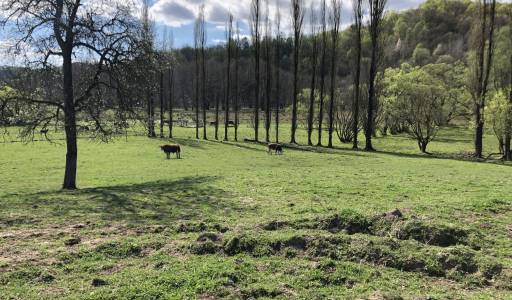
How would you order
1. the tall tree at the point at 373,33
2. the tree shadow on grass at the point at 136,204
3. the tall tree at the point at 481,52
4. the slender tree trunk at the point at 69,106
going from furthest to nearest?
the tall tree at the point at 373,33 < the tall tree at the point at 481,52 < the slender tree trunk at the point at 69,106 < the tree shadow on grass at the point at 136,204

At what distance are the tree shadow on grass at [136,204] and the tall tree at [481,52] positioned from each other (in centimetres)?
3309

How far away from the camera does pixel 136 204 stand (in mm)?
13398

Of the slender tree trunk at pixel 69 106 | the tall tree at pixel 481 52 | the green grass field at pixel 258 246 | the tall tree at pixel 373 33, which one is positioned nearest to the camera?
the green grass field at pixel 258 246

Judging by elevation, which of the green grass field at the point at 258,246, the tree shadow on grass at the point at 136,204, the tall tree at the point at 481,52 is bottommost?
the tree shadow on grass at the point at 136,204

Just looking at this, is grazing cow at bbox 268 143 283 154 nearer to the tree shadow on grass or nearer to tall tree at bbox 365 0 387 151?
tall tree at bbox 365 0 387 151

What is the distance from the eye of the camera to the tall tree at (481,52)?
39625 millimetres

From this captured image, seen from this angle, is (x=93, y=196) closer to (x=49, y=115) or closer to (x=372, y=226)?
(x=49, y=115)

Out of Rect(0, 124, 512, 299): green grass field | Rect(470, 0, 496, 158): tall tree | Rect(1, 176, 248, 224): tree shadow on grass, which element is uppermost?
Rect(470, 0, 496, 158): tall tree

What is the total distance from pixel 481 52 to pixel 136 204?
38.3 m

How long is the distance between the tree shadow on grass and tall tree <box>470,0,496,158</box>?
1303 inches

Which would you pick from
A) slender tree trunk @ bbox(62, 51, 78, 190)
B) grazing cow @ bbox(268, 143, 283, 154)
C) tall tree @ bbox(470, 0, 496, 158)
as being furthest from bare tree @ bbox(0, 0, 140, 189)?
tall tree @ bbox(470, 0, 496, 158)

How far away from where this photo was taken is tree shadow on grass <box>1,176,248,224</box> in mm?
11423

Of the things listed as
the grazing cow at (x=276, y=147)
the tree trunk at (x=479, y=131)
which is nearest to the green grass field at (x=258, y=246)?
the grazing cow at (x=276, y=147)

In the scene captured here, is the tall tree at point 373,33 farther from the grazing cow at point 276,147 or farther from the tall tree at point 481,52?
the grazing cow at point 276,147
